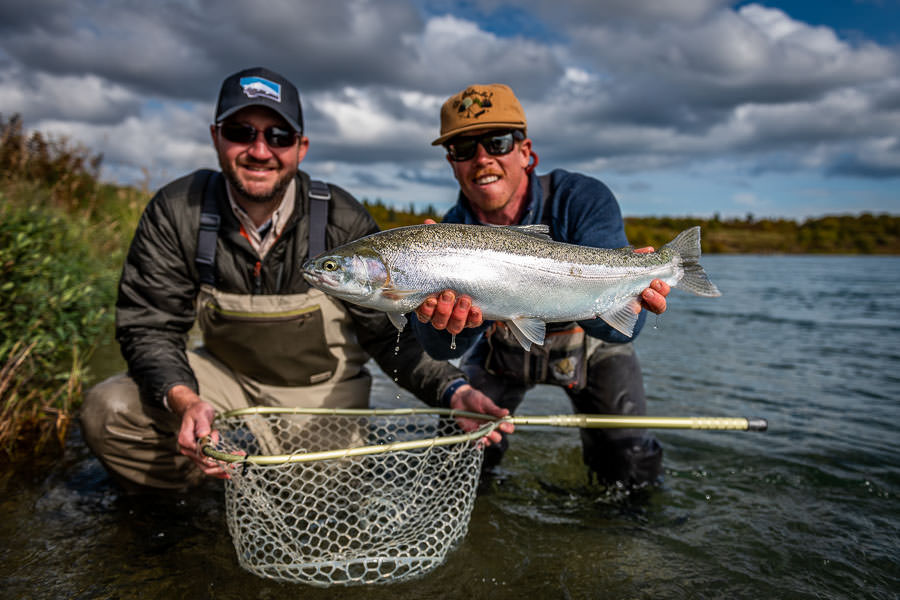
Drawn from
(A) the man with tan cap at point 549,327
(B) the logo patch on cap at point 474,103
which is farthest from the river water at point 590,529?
(B) the logo patch on cap at point 474,103

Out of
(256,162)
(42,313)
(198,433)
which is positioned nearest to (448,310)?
(198,433)

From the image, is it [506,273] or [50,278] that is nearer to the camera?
[506,273]

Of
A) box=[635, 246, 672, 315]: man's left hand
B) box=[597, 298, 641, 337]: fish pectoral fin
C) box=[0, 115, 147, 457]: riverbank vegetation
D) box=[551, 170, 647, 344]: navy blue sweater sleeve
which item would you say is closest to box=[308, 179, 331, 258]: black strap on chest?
box=[551, 170, 647, 344]: navy blue sweater sleeve

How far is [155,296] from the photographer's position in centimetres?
448

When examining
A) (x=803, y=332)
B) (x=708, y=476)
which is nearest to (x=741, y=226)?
(x=803, y=332)

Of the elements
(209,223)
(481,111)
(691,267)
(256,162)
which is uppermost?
(481,111)

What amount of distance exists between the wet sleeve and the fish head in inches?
78.2

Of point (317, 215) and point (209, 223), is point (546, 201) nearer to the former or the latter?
point (317, 215)

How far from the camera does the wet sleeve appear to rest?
14.2 ft

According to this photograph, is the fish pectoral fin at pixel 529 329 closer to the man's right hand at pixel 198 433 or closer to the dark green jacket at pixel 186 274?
the dark green jacket at pixel 186 274

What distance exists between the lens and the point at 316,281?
293 cm

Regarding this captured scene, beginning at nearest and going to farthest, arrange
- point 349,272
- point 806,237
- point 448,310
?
point 349,272
point 448,310
point 806,237

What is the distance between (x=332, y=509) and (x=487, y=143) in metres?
3.21

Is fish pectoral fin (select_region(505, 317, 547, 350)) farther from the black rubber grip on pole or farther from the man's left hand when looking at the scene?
the black rubber grip on pole
